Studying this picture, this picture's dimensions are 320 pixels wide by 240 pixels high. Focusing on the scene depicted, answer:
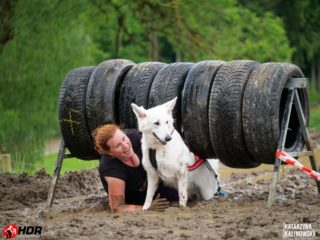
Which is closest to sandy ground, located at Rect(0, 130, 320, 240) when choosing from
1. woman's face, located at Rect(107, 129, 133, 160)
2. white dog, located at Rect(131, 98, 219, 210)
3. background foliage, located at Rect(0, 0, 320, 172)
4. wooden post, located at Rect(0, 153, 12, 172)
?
white dog, located at Rect(131, 98, 219, 210)

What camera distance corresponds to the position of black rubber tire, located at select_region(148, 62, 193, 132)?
9766 mm

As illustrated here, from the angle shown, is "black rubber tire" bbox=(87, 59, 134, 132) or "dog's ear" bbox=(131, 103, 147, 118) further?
"black rubber tire" bbox=(87, 59, 134, 132)

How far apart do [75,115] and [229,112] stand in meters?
2.42

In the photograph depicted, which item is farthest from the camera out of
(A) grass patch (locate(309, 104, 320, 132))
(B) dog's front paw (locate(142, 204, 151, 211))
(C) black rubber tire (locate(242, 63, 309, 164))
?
(A) grass patch (locate(309, 104, 320, 132))

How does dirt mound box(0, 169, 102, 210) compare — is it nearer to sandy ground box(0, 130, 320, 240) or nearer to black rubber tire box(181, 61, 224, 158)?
sandy ground box(0, 130, 320, 240)

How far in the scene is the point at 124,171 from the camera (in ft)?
31.2

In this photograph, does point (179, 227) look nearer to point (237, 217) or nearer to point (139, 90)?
point (237, 217)

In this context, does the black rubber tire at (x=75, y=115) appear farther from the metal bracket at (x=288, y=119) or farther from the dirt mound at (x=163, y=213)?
the metal bracket at (x=288, y=119)

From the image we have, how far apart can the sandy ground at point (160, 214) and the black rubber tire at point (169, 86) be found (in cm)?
135

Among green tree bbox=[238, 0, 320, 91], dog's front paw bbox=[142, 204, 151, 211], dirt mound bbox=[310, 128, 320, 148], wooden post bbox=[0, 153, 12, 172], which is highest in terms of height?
dog's front paw bbox=[142, 204, 151, 211]

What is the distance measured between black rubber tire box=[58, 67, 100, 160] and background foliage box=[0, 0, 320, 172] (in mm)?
6869

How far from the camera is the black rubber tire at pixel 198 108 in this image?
947 cm

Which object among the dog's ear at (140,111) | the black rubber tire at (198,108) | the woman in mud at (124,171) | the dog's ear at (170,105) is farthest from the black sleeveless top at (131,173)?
the dog's ear at (170,105)

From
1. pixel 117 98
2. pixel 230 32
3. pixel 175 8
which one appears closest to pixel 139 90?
pixel 117 98
